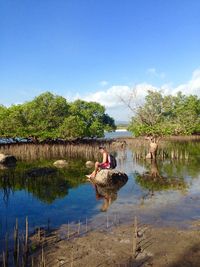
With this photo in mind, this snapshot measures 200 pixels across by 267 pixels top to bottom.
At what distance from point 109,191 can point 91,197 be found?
4.94 ft

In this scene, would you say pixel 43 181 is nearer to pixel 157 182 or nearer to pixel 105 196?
pixel 105 196

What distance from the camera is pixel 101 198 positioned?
1628 cm

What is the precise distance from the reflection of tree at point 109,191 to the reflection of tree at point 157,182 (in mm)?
1203

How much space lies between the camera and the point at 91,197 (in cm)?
Answer: 1656

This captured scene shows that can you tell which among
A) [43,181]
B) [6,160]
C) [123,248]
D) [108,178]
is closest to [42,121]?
[6,160]

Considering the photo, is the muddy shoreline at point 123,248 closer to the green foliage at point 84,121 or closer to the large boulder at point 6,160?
the large boulder at point 6,160

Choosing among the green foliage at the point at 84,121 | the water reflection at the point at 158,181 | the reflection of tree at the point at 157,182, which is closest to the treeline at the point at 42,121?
the green foliage at the point at 84,121

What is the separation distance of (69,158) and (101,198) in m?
16.4

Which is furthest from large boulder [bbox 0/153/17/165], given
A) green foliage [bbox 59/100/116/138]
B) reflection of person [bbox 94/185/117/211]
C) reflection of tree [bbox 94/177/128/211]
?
reflection of person [bbox 94/185/117/211]

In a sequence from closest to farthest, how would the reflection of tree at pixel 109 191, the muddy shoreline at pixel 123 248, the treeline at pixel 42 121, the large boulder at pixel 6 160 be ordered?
the muddy shoreline at pixel 123 248
the reflection of tree at pixel 109 191
the large boulder at pixel 6 160
the treeline at pixel 42 121

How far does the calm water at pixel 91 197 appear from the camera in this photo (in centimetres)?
1318

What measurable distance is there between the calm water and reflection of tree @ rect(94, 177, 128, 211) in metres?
0.05

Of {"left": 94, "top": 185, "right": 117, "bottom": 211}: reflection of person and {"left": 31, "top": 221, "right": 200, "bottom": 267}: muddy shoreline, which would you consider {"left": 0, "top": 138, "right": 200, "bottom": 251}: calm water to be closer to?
{"left": 94, "top": 185, "right": 117, "bottom": 211}: reflection of person

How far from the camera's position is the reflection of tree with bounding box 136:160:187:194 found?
729 inches
